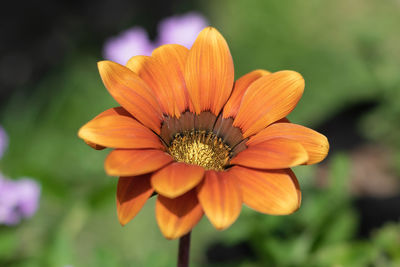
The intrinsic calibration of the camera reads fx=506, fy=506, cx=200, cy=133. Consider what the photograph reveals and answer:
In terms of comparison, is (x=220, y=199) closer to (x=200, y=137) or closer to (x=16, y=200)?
(x=200, y=137)

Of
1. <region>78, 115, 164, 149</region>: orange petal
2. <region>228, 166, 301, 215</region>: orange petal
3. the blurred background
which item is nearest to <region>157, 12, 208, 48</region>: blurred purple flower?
the blurred background

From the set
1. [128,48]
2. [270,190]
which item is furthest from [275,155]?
Answer: [128,48]

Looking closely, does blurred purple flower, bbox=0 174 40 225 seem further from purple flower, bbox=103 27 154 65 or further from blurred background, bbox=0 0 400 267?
purple flower, bbox=103 27 154 65

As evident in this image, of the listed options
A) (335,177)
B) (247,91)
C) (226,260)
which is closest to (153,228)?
(226,260)

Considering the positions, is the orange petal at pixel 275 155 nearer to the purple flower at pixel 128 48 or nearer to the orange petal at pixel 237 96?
the orange petal at pixel 237 96

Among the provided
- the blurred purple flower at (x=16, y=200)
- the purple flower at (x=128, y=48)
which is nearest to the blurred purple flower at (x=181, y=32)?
the purple flower at (x=128, y=48)
